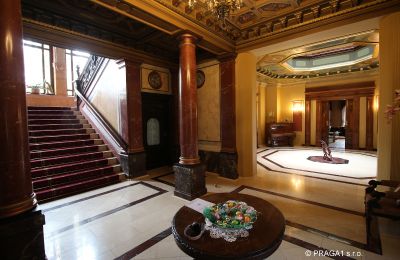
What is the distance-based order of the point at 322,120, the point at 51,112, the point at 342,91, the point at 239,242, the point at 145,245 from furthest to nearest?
the point at 322,120 → the point at 342,91 → the point at 51,112 → the point at 145,245 → the point at 239,242

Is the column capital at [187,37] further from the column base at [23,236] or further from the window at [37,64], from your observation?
the window at [37,64]

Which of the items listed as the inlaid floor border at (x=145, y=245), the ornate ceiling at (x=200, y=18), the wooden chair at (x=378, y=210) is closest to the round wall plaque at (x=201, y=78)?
the ornate ceiling at (x=200, y=18)

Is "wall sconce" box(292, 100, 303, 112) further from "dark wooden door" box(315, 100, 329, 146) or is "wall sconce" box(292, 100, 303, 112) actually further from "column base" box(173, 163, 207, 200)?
"column base" box(173, 163, 207, 200)

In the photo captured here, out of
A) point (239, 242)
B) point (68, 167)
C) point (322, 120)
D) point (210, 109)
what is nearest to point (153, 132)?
point (210, 109)

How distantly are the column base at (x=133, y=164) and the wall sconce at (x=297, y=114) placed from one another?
8.74m

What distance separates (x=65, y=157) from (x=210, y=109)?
3.81 m

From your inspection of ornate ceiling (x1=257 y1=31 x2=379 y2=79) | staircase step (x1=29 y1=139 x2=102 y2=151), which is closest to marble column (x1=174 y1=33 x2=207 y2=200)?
staircase step (x1=29 y1=139 x2=102 y2=151)

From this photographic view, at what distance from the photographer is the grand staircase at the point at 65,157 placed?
4.07 metres

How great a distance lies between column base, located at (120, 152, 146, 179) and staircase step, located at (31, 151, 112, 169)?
2.27 feet

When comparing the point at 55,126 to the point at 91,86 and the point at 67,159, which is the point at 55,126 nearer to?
the point at 91,86

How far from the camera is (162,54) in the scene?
18.7 feet

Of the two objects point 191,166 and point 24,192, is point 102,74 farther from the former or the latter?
point 24,192

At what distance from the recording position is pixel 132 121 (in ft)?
17.0

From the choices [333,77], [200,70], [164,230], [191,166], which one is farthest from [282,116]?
[164,230]
